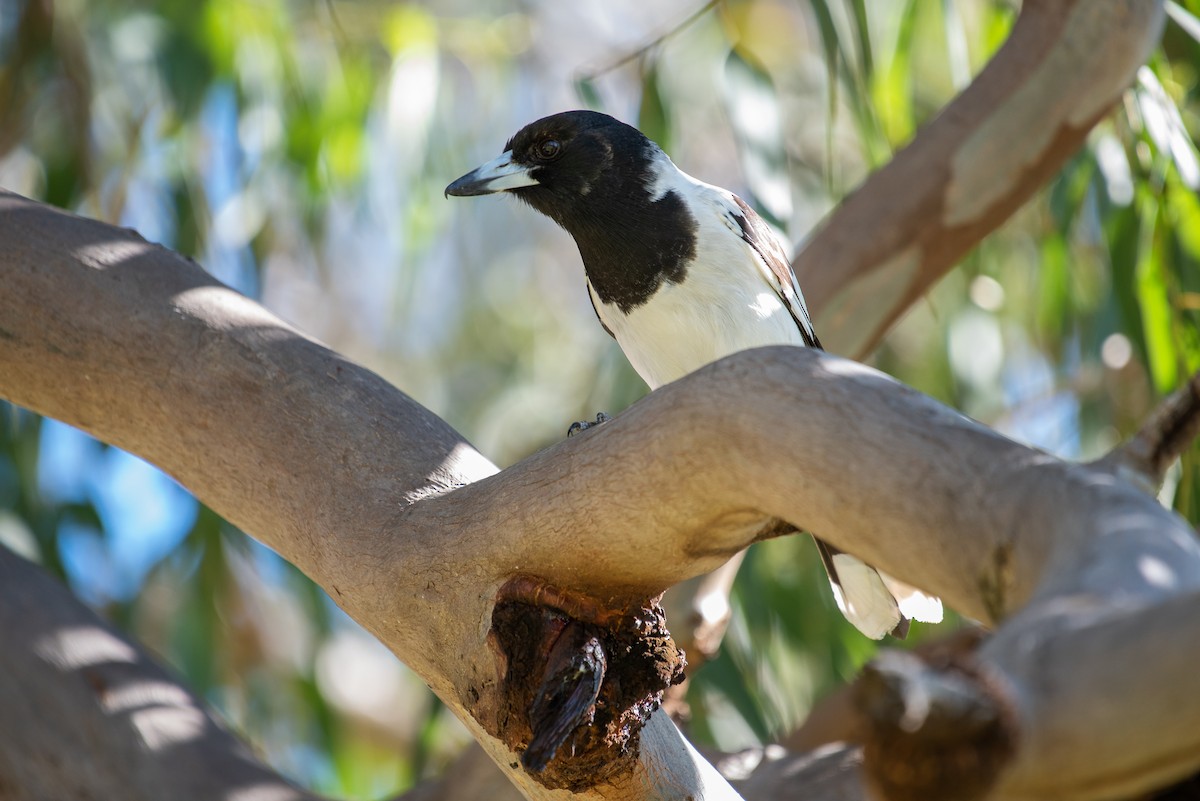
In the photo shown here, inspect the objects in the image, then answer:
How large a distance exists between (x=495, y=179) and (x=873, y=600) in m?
0.92

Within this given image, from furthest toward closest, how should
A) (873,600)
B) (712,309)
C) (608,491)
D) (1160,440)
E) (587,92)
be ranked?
1. (587,92)
2. (712,309)
3. (873,600)
4. (608,491)
5. (1160,440)

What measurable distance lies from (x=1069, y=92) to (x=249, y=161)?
1.79 meters

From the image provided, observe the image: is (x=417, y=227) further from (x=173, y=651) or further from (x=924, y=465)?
(x=924, y=465)

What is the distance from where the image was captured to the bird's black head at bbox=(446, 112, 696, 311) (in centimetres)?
200

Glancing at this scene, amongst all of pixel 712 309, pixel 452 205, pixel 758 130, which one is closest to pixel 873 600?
pixel 712 309

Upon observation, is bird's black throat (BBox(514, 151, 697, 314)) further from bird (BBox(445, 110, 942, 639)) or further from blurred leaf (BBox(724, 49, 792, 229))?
blurred leaf (BBox(724, 49, 792, 229))

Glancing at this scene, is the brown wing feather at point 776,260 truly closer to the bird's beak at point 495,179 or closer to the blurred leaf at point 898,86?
the bird's beak at point 495,179

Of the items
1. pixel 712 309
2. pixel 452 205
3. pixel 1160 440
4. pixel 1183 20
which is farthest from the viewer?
pixel 452 205

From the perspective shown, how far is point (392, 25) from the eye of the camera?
3092 millimetres

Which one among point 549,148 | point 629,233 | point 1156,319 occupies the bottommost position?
point 1156,319

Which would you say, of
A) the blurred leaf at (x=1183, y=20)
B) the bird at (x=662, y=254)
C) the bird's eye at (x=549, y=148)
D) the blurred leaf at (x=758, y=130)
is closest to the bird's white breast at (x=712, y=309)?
the bird at (x=662, y=254)

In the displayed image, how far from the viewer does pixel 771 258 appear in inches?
82.1

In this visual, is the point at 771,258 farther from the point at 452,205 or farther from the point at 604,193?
the point at 452,205

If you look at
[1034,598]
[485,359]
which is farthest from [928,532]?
[485,359]
